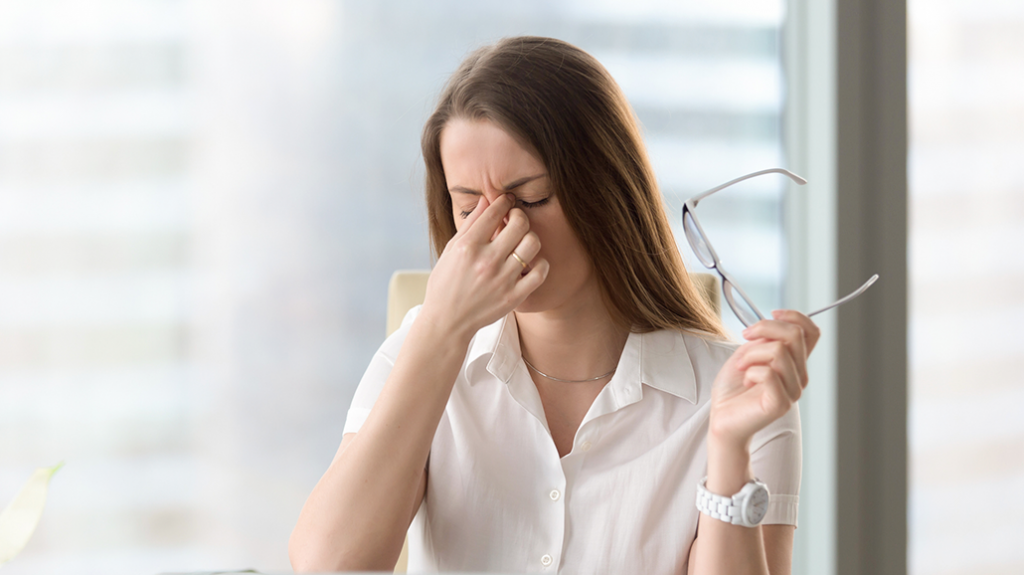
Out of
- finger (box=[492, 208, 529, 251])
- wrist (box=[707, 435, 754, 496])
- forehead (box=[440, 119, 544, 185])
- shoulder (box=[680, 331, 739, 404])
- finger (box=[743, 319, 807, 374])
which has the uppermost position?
forehead (box=[440, 119, 544, 185])

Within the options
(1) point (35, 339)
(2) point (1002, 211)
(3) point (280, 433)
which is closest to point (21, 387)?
(1) point (35, 339)

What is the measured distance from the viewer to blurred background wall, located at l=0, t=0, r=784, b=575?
172cm

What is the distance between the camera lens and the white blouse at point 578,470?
3.10ft

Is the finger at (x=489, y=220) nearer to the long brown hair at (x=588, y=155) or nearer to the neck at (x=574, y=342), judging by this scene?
the long brown hair at (x=588, y=155)

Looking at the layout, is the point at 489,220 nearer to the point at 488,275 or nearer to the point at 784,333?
the point at 488,275

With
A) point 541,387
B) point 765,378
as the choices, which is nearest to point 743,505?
point 765,378

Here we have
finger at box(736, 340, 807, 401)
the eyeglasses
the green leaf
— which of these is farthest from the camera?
the eyeglasses

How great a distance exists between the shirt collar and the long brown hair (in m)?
0.03

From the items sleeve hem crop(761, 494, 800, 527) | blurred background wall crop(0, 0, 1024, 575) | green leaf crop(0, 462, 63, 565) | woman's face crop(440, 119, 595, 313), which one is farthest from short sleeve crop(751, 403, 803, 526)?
blurred background wall crop(0, 0, 1024, 575)

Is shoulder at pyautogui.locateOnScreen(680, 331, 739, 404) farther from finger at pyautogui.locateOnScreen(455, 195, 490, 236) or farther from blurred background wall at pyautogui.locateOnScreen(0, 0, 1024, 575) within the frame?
blurred background wall at pyautogui.locateOnScreen(0, 0, 1024, 575)

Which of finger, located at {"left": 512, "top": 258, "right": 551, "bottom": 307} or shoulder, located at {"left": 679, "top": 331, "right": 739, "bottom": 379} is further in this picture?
shoulder, located at {"left": 679, "top": 331, "right": 739, "bottom": 379}

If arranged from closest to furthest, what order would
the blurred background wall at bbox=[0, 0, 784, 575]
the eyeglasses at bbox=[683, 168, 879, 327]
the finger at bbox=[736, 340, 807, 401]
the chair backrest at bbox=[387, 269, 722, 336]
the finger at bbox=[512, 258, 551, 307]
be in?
the finger at bbox=[736, 340, 807, 401] → the eyeglasses at bbox=[683, 168, 879, 327] → the finger at bbox=[512, 258, 551, 307] → the chair backrest at bbox=[387, 269, 722, 336] → the blurred background wall at bbox=[0, 0, 784, 575]

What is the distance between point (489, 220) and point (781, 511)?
57 cm

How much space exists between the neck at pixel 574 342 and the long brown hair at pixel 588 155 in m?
0.04
